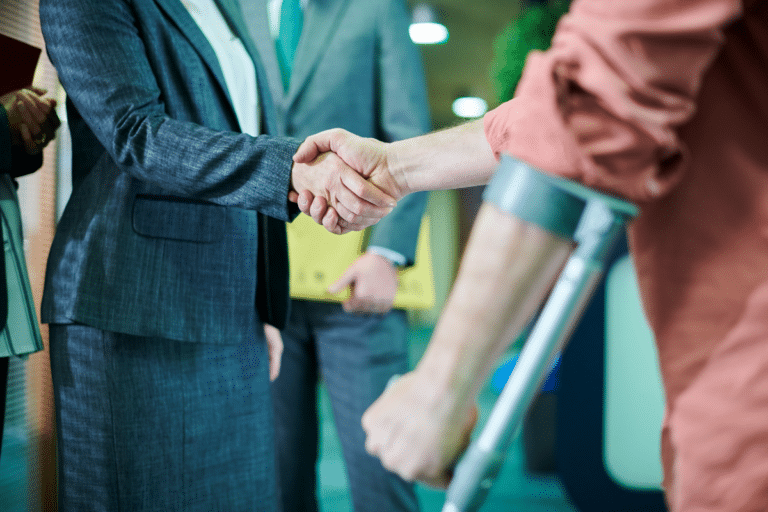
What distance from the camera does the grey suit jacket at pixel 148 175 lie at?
815mm

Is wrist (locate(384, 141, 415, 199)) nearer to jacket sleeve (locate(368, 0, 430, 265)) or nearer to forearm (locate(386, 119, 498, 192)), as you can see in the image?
forearm (locate(386, 119, 498, 192))

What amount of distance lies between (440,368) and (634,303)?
1832 mm

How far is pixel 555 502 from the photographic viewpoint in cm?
218

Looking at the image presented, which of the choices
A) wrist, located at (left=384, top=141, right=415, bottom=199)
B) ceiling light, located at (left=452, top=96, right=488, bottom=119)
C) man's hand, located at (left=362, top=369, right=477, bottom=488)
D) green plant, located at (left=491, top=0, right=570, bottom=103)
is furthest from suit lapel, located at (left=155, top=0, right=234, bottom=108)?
ceiling light, located at (left=452, top=96, right=488, bottom=119)

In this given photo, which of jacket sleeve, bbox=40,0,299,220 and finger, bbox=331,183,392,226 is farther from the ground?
jacket sleeve, bbox=40,0,299,220

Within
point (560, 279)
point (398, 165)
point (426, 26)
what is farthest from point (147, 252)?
point (426, 26)

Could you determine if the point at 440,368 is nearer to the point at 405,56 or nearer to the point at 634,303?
the point at 405,56

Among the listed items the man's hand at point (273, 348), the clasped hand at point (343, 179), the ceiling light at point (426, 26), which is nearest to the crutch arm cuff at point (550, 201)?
the clasped hand at point (343, 179)

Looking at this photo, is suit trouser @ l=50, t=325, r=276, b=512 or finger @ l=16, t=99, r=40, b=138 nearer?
suit trouser @ l=50, t=325, r=276, b=512

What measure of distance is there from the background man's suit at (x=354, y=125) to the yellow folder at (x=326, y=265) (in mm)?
58

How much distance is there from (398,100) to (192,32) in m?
0.63

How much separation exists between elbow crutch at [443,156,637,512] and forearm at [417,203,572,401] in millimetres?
13

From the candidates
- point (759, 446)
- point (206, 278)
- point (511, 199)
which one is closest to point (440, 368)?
point (511, 199)

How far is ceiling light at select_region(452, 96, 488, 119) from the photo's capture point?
8.48 m
